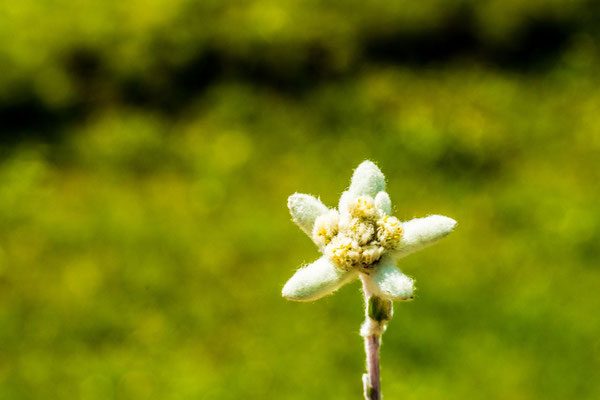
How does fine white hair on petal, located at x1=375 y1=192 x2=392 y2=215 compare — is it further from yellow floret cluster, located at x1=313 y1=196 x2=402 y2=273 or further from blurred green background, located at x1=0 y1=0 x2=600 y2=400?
blurred green background, located at x1=0 y1=0 x2=600 y2=400

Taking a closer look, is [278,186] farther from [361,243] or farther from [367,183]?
[361,243]

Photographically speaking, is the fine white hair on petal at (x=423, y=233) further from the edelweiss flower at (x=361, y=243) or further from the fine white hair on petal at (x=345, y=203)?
the fine white hair on petal at (x=345, y=203)

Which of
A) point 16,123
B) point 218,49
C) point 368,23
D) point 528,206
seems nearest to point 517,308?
point 528,206

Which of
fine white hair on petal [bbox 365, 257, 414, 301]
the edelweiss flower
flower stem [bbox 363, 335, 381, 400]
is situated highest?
the edelweiss flower

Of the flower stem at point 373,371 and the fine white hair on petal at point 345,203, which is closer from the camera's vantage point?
the flower stem at point 373,371

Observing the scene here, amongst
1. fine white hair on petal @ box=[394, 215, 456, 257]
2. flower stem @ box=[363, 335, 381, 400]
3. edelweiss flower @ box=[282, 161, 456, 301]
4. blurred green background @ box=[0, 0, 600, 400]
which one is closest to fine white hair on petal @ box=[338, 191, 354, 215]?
edelweiss flower @ box=[282, 161, 456, 301]

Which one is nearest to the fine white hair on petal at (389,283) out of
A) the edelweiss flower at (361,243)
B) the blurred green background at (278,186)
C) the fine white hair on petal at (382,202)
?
the edelweiss flower at (361,243)
